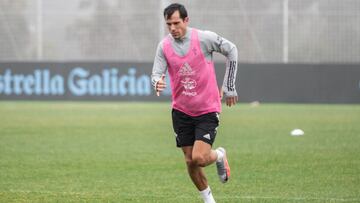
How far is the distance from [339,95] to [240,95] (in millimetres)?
3392

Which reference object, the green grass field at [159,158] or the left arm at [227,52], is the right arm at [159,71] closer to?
the left arm at [227,52]

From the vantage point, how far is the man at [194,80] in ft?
31.3

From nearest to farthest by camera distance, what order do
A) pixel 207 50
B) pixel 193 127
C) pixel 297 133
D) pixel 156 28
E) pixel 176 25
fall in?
pixel 176 25, pixel 207 50, pixel 193 127, pixel 297 133, pixel 156 28

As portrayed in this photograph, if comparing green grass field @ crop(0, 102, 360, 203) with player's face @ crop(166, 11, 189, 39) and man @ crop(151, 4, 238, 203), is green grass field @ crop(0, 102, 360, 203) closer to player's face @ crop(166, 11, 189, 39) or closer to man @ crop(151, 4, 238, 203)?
man @ crop(151, 4, 238, 203)

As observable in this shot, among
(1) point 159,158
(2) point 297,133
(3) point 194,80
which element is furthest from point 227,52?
(2) point 297,133

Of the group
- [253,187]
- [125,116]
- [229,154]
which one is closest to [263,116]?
[125,116]

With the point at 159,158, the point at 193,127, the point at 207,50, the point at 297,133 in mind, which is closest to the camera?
the point at 207,50

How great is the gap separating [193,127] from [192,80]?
56 centimetres

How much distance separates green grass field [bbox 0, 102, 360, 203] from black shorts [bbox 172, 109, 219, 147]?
97 centimetres

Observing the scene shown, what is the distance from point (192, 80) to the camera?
956 cm

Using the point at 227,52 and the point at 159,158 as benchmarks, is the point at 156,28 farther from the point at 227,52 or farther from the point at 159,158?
the point at 227,52

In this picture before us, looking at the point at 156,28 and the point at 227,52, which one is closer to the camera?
the point at 227,52

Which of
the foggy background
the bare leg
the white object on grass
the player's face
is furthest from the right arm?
the foggy background

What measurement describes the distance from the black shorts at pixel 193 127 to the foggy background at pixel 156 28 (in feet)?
81.3
